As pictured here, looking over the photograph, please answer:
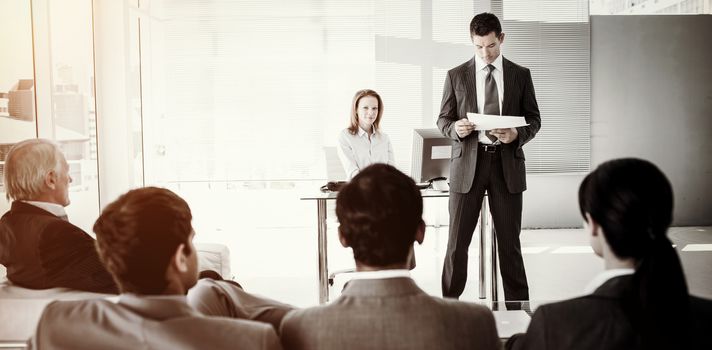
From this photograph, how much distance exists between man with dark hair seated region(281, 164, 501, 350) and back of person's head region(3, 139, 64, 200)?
1532mm

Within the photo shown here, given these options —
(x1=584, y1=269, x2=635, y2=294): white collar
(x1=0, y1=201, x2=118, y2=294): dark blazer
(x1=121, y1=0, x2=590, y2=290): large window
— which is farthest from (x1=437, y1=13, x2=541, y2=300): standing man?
(x1=121, y1=0, x2=590, y2=290): large window

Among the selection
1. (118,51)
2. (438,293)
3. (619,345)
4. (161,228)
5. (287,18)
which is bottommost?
(438,293)

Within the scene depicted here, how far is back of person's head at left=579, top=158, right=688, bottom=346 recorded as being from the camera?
1257 mm

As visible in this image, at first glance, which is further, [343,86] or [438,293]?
[343,86]

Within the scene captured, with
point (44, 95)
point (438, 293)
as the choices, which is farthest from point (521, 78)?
point (44, 95)

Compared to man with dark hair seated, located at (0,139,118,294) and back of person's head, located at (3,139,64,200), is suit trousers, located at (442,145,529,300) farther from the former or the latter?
back of person's head, located at (3,139,64,200)

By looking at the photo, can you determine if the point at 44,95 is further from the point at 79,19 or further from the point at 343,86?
the point at 343,86

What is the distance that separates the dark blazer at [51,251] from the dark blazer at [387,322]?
1.32 m

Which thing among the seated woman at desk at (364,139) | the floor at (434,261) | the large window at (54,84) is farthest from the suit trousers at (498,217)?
the large window at (54,84)

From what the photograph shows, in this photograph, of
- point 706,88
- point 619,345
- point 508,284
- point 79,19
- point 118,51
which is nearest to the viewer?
point 619,345

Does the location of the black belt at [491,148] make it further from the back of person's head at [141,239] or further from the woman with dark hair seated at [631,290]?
the back of person's head at [141,239]

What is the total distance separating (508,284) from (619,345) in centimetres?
263

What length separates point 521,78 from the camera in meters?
3.87

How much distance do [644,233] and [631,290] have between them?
116 mm
